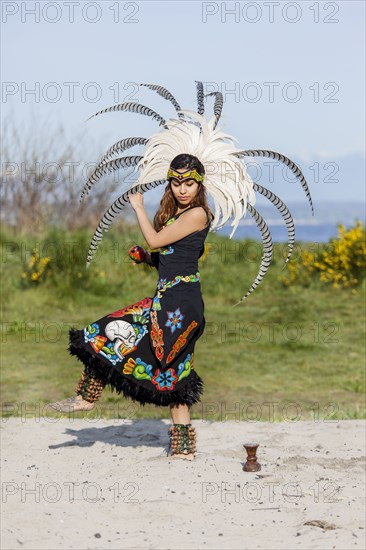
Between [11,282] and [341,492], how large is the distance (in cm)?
847

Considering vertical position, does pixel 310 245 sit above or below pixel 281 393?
above

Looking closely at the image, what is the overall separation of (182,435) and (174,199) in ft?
5.09

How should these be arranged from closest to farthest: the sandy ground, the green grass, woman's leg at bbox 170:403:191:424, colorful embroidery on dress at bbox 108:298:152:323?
the sandy ground → colorful embroidery on dress at bbox 108:298:152:323 → woman's leg at bbox 170:403:191:424 → the green grass

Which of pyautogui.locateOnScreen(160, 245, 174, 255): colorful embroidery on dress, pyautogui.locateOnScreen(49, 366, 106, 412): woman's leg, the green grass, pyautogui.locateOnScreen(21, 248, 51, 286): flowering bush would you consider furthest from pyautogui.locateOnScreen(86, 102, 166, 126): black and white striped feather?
pyautogui.locateOnScreen(21, 248, 51, 286): flowering bush

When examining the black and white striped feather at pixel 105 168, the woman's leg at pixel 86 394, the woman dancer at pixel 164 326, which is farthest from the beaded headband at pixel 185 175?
the woman's leg at pixel 86 394

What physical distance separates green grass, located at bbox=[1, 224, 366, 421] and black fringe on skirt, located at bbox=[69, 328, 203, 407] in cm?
178

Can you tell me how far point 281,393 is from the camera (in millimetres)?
8922

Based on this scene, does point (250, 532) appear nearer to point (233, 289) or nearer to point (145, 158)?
point (145, 158)

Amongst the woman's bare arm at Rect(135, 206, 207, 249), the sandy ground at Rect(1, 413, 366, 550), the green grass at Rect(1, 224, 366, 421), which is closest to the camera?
the sandy ground at Rect(1, 413, 366, 550)

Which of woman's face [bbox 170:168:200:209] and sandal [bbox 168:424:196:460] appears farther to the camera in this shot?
sandal [bbox 168:424:196:460]

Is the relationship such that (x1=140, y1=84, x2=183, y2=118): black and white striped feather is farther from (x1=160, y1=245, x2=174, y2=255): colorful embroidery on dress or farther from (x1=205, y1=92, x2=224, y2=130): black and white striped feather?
(x1=160, y1=245, x2=174, y2=255): colorful embroidery on dress

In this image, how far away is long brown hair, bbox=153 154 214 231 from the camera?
18.1 feet

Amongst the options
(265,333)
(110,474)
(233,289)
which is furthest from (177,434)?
(233,289)

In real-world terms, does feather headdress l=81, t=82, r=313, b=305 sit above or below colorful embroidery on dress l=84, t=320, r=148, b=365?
above
